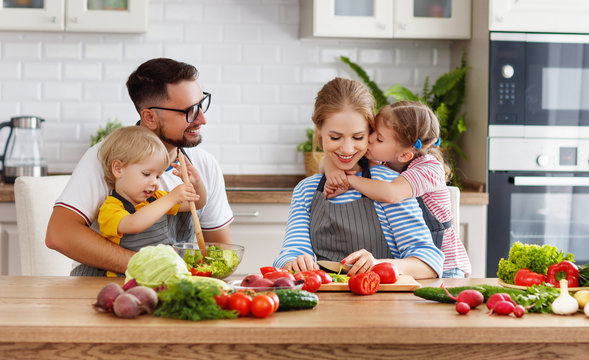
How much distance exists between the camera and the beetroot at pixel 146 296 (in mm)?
1291

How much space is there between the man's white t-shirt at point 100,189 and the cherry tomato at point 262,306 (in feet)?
3.10

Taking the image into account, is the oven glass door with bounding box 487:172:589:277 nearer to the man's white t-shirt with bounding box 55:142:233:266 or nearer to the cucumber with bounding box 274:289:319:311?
the man's white t-shirt with bounding box 55:142:233:266

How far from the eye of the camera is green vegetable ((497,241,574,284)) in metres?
1.63

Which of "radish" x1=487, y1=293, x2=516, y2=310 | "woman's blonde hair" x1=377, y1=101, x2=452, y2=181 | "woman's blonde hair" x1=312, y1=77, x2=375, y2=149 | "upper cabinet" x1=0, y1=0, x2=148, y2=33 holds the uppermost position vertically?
"upper cabinet" x1=0, y1=0, x2=148, y2=33

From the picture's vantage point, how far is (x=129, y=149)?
2.02 metres

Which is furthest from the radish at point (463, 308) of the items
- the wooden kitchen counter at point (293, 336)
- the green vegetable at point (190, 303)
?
the green vegetable at point (190, 303)

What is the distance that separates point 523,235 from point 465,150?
1.98 ft

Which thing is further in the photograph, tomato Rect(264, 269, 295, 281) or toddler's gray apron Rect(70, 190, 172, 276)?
toddler's gray apron Rect(70, 190, 172, 276)

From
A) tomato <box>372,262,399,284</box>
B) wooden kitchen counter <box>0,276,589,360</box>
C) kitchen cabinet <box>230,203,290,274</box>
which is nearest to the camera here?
wooden kitchen counter <box>0,276,589,360</box>

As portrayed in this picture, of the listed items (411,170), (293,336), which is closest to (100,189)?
(411,170)

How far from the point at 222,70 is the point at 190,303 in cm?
282

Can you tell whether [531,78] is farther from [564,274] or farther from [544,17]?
[564,274]

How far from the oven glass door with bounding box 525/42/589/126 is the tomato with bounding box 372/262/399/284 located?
210 centimetres

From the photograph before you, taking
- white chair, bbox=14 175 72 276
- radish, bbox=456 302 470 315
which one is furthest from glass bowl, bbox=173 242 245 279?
white chair, bbox=14 175 72 276
